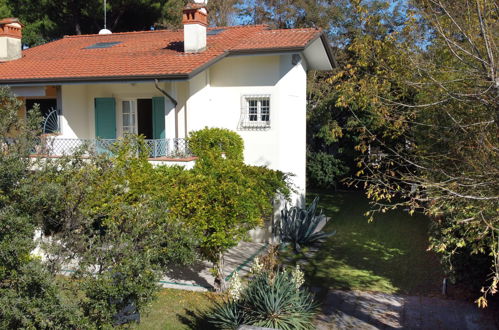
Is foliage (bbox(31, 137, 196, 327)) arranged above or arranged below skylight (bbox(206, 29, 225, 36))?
below

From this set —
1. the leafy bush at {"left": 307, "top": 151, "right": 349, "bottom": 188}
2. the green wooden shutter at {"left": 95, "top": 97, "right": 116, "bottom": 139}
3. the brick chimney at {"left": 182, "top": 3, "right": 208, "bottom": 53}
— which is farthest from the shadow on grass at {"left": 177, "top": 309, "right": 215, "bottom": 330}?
the leafy bush at {"left": 307, "top": 151, "right": 349, "bottom": 188}

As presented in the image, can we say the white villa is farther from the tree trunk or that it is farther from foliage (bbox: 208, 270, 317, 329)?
foliage (bbox: 208, 270, 317, 329)

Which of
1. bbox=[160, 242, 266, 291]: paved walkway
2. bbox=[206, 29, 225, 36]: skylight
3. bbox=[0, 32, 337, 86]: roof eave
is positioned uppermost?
bbox=[206, 29, 225, 36]: skylight

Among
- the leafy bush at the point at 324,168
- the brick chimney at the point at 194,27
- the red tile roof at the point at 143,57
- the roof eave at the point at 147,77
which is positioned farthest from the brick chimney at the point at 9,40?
the leafy bush at the point at 324,168

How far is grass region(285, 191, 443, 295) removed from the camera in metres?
12.5

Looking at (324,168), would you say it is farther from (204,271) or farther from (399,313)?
(399,313)

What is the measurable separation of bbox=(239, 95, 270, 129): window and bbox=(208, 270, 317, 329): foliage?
8.30 meters

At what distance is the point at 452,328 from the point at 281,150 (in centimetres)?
881

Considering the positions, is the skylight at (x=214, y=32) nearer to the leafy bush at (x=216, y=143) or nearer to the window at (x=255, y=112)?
the window at (x=255, y=112)

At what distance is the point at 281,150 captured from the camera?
1709cm

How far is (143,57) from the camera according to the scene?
17.8m

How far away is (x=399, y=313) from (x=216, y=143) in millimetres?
8038

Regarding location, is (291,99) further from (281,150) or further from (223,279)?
(223,279)

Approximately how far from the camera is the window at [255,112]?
17062 mm
